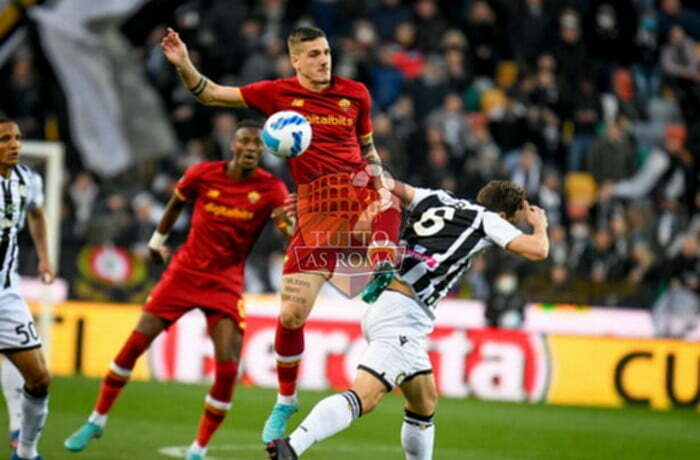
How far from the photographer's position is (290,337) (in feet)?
30.2

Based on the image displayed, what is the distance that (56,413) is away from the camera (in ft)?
41.8

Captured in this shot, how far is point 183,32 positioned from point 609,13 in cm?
655

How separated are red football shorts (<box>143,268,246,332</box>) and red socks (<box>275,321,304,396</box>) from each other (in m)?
1.06

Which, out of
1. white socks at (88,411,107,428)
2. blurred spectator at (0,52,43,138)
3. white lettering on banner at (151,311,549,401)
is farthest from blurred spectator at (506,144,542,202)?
white socks at (88,411,107,428)

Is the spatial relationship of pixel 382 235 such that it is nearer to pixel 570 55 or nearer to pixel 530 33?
pixel 570 55

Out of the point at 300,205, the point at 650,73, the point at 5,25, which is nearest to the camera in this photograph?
the point at 300,205

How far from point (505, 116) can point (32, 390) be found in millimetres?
12143

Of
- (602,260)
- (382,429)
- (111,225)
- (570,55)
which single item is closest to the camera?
(382,429)

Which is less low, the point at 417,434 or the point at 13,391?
the point at 417,434

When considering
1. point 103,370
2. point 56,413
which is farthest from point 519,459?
point 103,370

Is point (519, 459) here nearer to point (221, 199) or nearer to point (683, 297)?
point (221, 199)

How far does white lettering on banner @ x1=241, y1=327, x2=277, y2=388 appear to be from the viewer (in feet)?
53.2

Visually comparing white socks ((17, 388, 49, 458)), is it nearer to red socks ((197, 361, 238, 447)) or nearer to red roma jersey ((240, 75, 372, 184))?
red socks ((197, 361, 238, 447))

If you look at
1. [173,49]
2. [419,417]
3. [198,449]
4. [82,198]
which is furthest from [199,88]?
[82,198]
